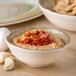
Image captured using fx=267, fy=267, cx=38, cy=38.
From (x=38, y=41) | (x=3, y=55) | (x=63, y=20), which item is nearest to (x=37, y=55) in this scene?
(x=38, y=41)

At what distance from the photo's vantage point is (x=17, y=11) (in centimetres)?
160

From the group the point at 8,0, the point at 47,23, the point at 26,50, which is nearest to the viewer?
the point at 26,50

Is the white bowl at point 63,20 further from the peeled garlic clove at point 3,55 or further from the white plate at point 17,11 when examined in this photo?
the peeled garlic clove at point 3,55

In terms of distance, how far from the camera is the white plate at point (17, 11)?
1.40m

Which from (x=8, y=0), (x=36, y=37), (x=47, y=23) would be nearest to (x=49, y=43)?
(x=36, y=37)

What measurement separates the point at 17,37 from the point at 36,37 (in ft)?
0.27

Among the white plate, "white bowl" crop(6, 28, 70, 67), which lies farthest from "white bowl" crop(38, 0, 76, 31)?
"white bowl" crop(6, 28, 70, 67)

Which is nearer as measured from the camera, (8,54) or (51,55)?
(51,55)

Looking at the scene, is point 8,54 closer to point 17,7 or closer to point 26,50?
point 26,50

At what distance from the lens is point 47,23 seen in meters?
1.47

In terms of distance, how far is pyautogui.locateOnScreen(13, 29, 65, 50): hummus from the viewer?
95cm

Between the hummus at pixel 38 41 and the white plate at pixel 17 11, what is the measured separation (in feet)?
1.20

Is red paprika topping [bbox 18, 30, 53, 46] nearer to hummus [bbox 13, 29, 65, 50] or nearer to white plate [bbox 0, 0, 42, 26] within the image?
hummus [bbox 13, 29, 65, 50]

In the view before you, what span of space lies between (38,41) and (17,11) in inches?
26.4
